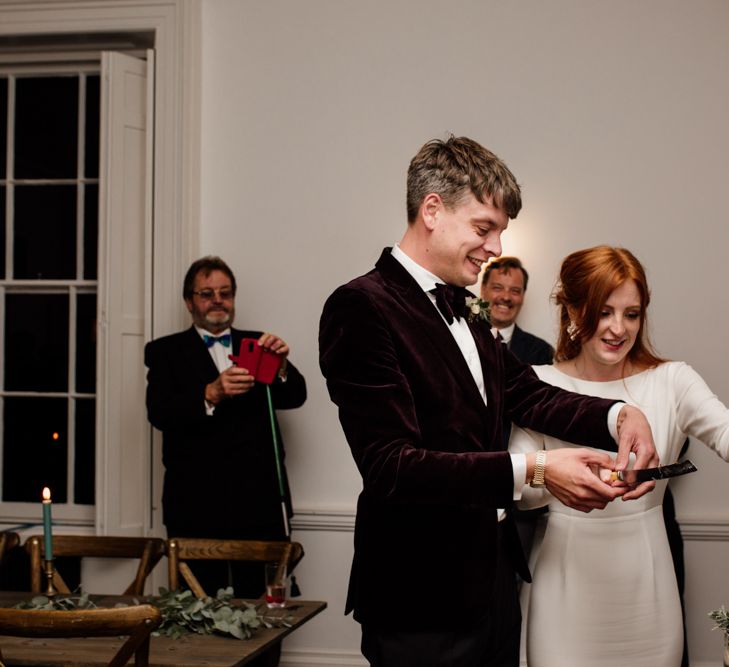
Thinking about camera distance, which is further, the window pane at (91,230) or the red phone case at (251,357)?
the window pane at (91,230)

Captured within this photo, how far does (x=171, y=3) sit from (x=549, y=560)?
3.56m

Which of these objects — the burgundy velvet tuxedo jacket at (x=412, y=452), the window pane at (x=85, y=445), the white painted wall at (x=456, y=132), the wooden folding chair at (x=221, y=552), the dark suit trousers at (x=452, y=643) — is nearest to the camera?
the burgundy velvet tuxedo jacket at (x=412, y=452)

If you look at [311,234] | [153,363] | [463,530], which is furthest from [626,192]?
[463,530]

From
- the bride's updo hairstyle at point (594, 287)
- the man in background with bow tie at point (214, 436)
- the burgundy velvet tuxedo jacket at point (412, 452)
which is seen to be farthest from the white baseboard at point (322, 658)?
the burgundy velvet tuxedo jacket at point (412, 452)

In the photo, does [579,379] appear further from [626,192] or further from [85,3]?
[85,3]

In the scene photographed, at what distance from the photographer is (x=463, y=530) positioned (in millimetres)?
1944

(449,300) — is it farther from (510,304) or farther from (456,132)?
(456,132)

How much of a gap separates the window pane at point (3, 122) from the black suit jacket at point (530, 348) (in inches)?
111

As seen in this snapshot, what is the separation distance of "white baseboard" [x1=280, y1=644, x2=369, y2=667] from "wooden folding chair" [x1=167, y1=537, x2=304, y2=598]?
1.56m

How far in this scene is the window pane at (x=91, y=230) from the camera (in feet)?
16.9

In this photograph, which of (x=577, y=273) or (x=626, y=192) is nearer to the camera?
(x=577, y=273)

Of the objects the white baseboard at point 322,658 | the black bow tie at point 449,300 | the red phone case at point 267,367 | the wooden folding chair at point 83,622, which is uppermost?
the black bow tie at point 449,300

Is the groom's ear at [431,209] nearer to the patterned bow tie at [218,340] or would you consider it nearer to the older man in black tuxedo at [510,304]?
the older man in black tuxedo at [510,304]

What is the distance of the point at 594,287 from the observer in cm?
238
